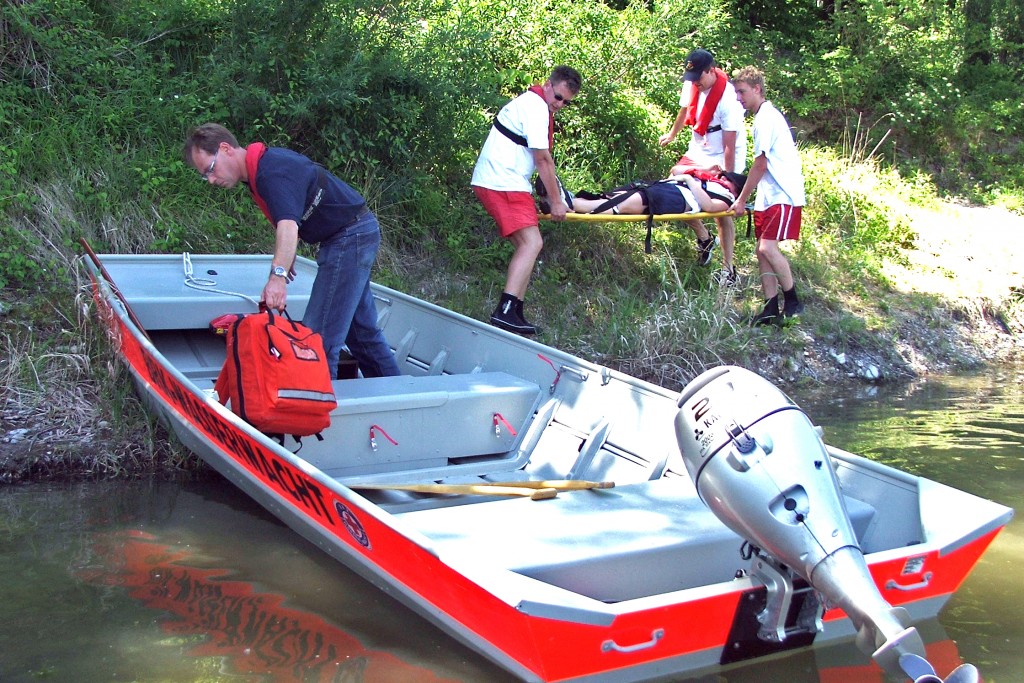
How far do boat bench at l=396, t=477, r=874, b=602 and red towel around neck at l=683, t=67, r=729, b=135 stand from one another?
15.3 ft

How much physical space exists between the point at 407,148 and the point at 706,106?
2.37 meters

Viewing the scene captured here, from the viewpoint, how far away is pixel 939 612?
411cm

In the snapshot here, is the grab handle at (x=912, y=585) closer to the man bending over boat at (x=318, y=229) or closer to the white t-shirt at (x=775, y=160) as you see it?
the man bending over boat at (x=318, y=229)

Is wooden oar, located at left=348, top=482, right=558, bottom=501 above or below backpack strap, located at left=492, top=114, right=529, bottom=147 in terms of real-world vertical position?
below

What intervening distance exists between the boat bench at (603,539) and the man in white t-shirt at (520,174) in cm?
311

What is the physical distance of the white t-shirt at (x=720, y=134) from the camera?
26.6 ft

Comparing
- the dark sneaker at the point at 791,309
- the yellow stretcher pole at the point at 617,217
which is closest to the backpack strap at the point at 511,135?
the yellow stretcher pole at the point at 617,217

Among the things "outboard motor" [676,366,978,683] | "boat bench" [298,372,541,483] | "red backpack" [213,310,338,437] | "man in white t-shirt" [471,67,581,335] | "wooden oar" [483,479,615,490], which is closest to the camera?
"outboard motor" [676,366,978,683]

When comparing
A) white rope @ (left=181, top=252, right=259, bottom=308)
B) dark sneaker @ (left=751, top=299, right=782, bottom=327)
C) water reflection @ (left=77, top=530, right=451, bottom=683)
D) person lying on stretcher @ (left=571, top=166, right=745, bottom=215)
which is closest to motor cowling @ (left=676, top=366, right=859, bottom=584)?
water reflection @ (left=77, top=530, right=451, bottom=683)

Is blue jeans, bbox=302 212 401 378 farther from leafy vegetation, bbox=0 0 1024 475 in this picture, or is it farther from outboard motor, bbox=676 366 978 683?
outboard motor, bbox=676 366 978 683

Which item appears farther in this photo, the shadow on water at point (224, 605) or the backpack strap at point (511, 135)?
the backpack strap at point (511, 135)

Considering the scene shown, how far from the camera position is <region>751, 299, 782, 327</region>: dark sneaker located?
822 centimetres

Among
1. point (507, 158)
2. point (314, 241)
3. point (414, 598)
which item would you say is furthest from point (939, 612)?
point (507, 158)

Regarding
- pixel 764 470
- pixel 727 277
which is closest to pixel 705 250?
pixel 727 277
